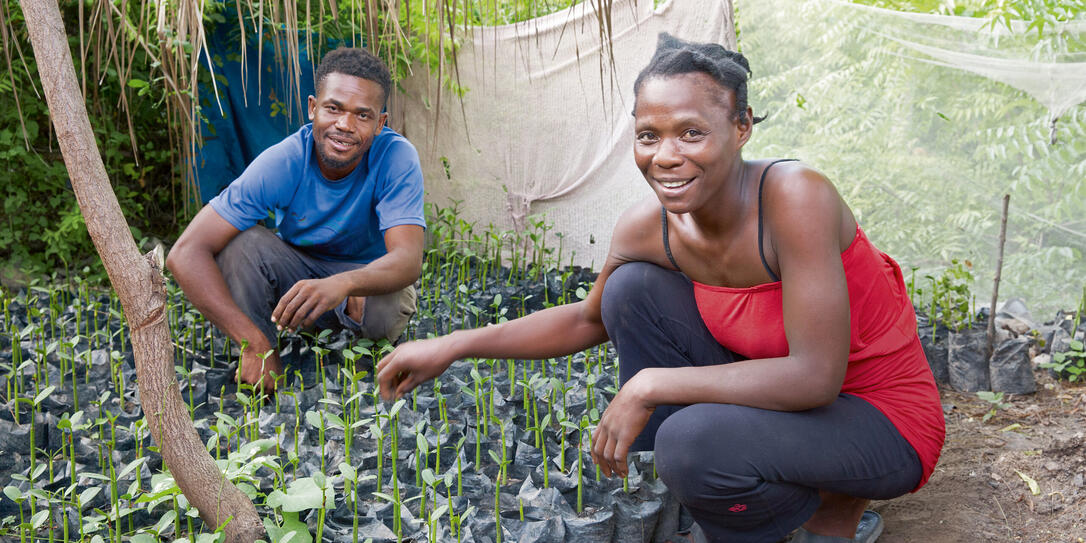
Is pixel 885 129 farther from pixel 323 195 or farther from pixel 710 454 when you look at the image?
pixel 710 454

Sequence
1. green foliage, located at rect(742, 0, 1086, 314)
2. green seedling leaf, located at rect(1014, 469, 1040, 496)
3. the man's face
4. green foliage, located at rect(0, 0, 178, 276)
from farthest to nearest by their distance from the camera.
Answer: green foliage, located at rect(0, 0, 178, 276)
green foliage, located at rect(742, 0, 1086, 314)
the man's face
green seedling leaf, located at rect(1014, 469, 1040, 496)

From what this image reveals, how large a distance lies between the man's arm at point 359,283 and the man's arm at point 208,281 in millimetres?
105

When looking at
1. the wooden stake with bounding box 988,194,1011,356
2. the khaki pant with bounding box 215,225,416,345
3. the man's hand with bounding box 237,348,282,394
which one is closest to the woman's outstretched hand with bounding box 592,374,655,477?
the man's hand with bounding box 237,348,282,394

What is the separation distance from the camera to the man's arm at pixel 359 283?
2.36 meters

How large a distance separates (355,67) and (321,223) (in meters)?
0.53

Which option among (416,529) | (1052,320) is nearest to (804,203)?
(416,529)

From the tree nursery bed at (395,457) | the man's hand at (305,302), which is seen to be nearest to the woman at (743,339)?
the tree nursery bed at (395,457)

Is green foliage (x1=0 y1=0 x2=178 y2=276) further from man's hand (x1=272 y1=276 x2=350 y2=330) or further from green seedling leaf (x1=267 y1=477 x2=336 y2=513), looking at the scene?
green seedling leaf (x1=267 y1=477 x2=336 y2=513)

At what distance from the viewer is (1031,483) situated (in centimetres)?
235

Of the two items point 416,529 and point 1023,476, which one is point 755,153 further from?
point 416,529

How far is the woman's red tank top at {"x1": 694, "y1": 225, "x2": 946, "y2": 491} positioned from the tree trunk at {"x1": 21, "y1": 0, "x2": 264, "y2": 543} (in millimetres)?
1055

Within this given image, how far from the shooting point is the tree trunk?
4.36 ft

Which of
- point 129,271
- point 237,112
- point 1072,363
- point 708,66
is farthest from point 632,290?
point 237,112

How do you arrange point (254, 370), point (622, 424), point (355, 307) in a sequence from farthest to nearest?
point (355, 307) < point (254, 370) < point (622, 424)
